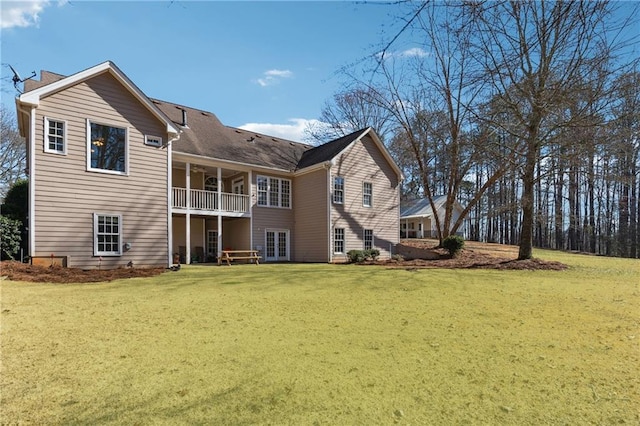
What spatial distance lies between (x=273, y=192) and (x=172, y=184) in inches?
209

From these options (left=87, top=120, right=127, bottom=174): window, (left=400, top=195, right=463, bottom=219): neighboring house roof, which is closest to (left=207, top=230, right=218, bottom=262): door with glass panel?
(left=87, top=120, right=127, bottom=174): window

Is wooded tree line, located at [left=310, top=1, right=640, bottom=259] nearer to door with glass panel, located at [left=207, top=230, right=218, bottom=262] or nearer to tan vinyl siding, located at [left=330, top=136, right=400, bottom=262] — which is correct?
tan vinyl siding, located at [left=330, top=136, right=400, bottom=262]

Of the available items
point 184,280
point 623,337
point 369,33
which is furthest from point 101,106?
point 623,337

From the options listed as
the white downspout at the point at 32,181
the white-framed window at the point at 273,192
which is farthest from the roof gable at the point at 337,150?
the white downspout at the point at 32,181

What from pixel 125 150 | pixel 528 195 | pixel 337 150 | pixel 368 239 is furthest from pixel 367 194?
pixel 125 150

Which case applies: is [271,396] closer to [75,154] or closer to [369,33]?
[369,33]

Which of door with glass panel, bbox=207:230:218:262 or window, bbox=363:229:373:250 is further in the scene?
window, bbox=363:229:373:250

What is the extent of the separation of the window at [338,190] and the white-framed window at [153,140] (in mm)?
8808

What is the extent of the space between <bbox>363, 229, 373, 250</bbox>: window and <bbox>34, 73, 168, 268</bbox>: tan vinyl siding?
10.9m

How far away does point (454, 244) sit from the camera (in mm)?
18578

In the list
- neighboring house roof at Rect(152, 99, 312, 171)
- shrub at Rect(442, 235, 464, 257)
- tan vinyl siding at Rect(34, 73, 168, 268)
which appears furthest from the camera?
shrub at Rect(442, 235, 464, 257)

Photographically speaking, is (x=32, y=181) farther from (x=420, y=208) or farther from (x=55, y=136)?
(x=420, y=208)

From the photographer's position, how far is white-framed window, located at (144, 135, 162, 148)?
14.3 meters

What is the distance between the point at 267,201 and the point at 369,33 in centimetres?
1567
